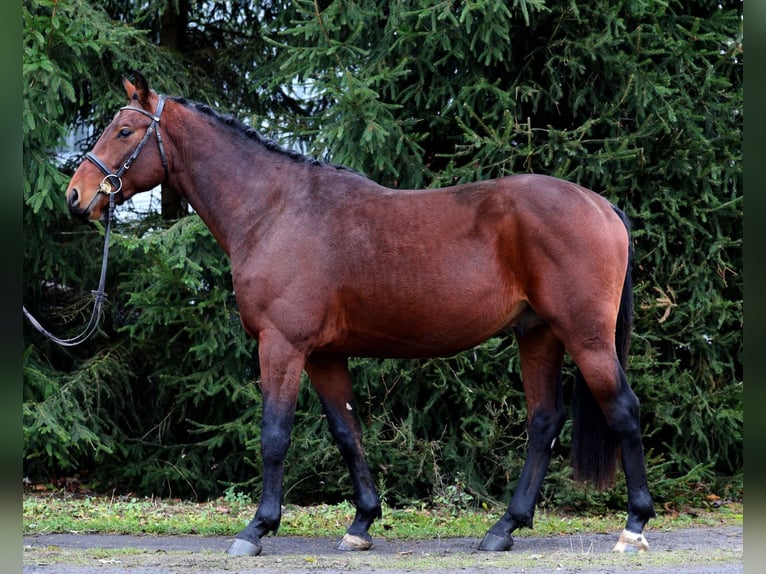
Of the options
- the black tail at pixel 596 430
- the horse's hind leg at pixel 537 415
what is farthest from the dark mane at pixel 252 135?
the black tail at pixel 596 430

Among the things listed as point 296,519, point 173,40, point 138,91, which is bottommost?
point 296,519

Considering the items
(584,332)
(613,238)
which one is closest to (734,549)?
(584,332)

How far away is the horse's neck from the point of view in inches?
227

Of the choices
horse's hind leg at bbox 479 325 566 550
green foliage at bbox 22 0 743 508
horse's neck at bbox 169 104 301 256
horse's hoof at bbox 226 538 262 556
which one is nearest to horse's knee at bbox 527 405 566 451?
horse's hind leg at bbox 479 325 566 550

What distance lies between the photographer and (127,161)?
5.68 metres

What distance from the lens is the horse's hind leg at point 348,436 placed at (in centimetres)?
577

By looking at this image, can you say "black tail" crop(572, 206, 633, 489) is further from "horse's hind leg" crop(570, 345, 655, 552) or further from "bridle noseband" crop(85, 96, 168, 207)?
"bridle noseband" crop(85, 96, 168, 207)

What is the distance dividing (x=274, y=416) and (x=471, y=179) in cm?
322

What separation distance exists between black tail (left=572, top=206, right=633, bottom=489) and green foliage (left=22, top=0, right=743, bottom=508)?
5.67ft

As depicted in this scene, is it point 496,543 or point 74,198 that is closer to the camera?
point 74,198

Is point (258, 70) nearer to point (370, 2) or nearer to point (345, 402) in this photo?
point (370, 2)

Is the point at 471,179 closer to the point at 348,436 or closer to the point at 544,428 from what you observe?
the point at 544,428

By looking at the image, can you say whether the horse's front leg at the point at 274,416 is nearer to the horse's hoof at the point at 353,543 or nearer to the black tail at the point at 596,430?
the horse's hoof at the point at 353,543

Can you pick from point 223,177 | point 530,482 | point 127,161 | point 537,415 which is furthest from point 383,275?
point 127,161
